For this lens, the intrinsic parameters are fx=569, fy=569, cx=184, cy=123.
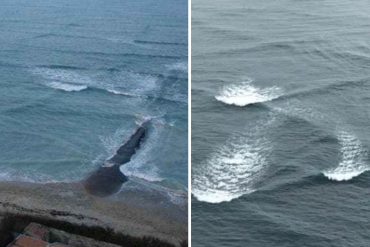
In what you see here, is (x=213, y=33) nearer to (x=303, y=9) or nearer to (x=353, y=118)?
(x=303, y=9)

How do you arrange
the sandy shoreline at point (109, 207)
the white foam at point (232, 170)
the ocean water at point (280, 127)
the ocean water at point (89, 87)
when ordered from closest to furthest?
the sandy shoreline at point (109, 207), the ocean water at point (280, 127), the white foam at point (232, 170), the ocean water at point (89, 87)

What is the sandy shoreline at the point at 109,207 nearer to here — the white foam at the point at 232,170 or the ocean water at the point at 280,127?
the ocean water at the point at 280,127

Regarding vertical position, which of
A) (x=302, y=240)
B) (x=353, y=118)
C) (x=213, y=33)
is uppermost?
(x=213, y=33)

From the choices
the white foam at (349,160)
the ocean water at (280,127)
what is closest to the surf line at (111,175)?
the ocean water at (280,127)

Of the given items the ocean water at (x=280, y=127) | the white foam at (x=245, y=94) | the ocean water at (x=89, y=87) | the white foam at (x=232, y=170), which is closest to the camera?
the ocean water at (x=280, y=127)

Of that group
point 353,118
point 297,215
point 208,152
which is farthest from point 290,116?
point 297,215
